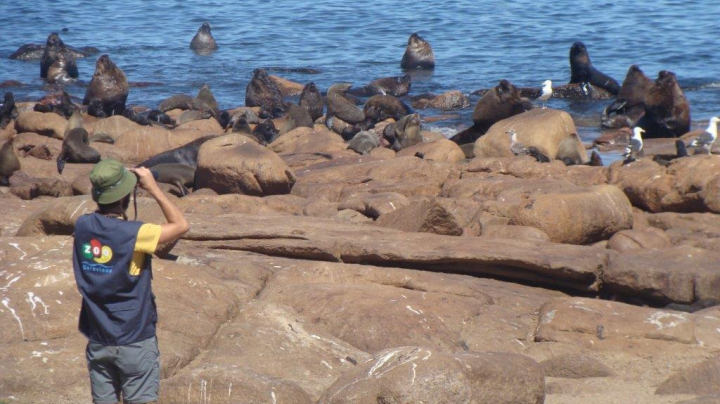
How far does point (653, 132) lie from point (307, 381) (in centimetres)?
1440

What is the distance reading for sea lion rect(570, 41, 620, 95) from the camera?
24281 mm

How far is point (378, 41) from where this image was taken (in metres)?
35.0

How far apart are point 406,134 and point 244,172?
5.47m

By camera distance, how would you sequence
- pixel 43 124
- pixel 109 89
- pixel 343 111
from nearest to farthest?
pixel 43 124 → pixel 343 111 → pixel 109 89

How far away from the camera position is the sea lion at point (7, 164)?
13.7 metres

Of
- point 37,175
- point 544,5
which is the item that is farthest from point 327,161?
point 544,5

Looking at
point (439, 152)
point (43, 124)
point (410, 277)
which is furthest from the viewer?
point (43, 124)

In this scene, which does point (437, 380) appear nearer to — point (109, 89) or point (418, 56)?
point (109, 89)

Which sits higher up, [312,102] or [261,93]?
[312,102]

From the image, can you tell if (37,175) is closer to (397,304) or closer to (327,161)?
(327,161)

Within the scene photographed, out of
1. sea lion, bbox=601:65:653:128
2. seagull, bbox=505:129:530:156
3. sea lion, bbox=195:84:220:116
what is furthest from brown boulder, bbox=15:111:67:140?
sea lion, bbox=601:65:653:128

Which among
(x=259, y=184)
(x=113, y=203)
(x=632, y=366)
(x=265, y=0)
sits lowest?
(x=265, y=0)

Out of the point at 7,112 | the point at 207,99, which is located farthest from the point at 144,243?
the point at 207,99

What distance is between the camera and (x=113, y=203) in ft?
14.9
